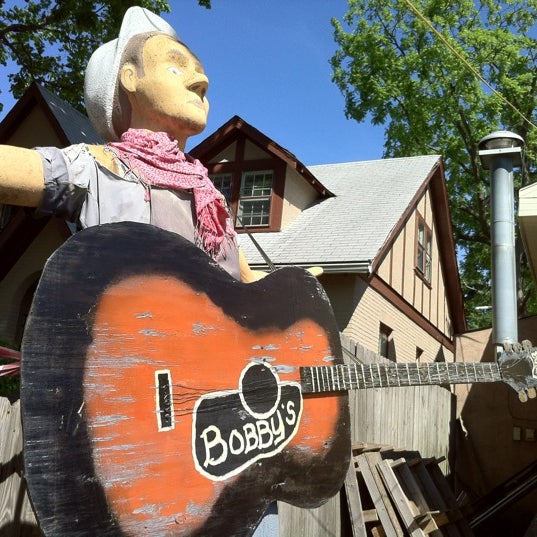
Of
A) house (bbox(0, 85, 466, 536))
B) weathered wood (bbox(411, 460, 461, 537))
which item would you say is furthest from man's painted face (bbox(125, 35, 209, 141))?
house (bbox(0, 85, 466, 536))

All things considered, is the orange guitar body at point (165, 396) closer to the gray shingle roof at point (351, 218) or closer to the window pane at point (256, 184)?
the gray shingle roof at point (351, 218)

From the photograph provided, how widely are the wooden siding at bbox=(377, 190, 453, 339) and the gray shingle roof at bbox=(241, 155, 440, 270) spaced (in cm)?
63

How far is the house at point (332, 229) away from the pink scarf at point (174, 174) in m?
6.88

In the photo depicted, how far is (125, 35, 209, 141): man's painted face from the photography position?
2648 millimetres

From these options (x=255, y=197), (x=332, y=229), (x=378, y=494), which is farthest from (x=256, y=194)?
(x=378, y=494)

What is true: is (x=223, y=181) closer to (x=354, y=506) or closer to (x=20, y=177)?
(x=354, y=506)

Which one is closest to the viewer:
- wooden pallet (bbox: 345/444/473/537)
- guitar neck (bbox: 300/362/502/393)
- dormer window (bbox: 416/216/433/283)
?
guitar neck (bbox: 300/362/502/393)

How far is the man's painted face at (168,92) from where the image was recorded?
104 inches

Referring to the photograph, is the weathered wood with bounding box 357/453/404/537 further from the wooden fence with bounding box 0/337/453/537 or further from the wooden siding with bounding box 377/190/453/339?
the wooden siding with bounding box 377/190/453/339

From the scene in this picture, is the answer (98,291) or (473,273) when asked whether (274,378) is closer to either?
(98,291)

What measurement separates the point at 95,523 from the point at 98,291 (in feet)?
1.88

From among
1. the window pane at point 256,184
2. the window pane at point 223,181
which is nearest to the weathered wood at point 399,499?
the window pane at point 256,184

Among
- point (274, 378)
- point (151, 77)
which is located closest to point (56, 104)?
point (151, 77)

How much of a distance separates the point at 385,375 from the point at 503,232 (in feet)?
22.6
